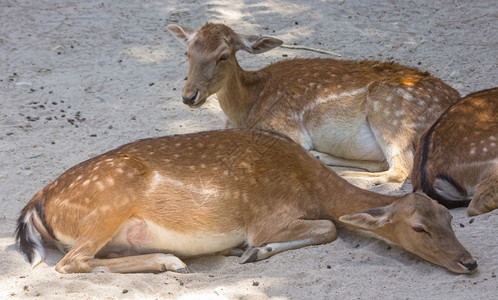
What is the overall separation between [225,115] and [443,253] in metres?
4.02

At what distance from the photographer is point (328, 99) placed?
8273 mm

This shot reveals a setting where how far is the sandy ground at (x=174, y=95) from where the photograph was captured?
5.13m

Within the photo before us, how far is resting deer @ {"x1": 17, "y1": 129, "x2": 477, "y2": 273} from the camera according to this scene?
5.67 m

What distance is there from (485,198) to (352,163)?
2.36 meters

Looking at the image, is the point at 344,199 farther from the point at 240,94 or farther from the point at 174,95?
the point at 174,95

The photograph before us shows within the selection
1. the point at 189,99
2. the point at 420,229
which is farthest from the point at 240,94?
the point at 420,229

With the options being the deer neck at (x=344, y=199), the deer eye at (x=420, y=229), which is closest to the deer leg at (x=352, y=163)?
the deer neck at (x=344, y=199)

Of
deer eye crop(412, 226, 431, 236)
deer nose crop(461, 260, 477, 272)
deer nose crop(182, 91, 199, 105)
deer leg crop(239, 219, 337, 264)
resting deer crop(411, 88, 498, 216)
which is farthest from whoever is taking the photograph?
deer nose crop(182, 91, 199, 105)

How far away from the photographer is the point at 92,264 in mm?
5594

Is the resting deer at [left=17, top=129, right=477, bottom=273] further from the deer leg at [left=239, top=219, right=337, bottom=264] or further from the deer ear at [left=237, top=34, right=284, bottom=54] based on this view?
the deer ear at [left=237, top=34, right=284, bottom=54]

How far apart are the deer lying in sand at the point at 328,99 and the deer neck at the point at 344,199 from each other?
157cm

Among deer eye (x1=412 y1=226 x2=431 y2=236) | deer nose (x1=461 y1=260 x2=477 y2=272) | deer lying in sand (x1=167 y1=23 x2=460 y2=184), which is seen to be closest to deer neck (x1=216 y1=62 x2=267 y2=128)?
deer lying in sand (x1=167 y1=23 x2=460 y2=184)

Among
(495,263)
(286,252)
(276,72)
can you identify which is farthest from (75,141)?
(495,263)

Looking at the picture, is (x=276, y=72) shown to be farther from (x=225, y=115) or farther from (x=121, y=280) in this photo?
(x=121, y=280)
